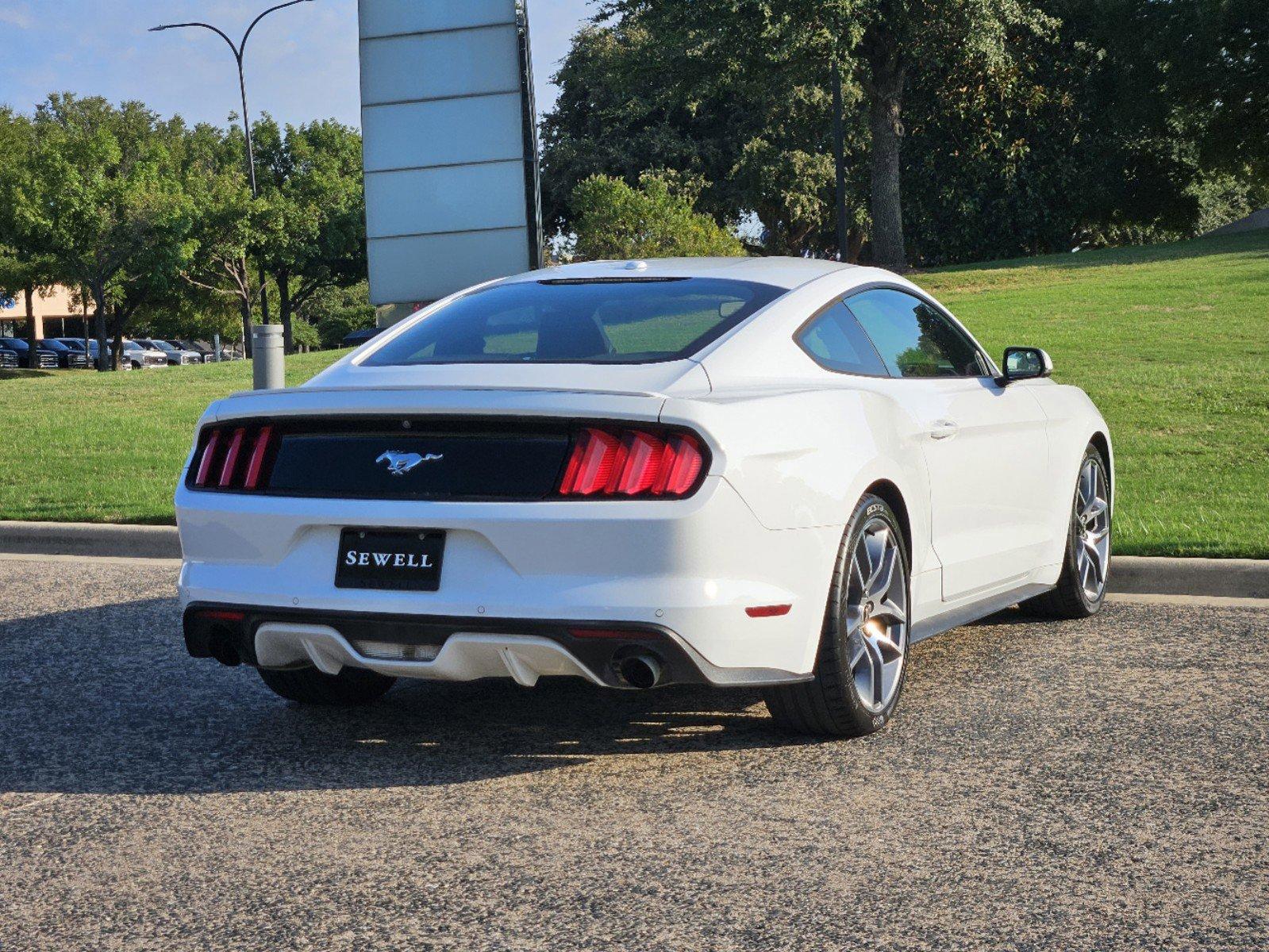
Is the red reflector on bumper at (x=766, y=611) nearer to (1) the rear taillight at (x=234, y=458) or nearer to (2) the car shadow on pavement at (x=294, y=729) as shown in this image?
(2) the car shadow on pavement at (x=294, y=729)

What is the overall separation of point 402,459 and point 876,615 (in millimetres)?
1634

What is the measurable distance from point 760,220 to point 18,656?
169 ft

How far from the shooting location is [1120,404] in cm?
1423

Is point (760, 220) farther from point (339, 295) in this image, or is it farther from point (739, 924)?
point (739, 924)

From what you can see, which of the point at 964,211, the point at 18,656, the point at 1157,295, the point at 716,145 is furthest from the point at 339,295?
the point at 18,656

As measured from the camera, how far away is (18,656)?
22.3ft

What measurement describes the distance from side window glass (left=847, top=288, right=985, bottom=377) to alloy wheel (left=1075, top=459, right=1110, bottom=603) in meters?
1.05

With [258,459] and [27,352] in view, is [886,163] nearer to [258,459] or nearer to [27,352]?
[258,459]

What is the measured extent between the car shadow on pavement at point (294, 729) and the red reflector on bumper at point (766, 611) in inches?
27.4

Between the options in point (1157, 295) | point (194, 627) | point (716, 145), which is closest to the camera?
point (194, 627)

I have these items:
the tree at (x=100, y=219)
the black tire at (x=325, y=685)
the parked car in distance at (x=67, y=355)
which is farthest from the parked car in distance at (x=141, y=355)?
the black tire at (x=325, y=685)

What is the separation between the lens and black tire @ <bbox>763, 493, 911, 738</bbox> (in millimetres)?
4848

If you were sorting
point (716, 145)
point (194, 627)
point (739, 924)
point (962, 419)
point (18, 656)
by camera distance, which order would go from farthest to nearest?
point (716, 145)
point (18, 656)
point (962, 419)
point (194, 627)
point (739, 924)

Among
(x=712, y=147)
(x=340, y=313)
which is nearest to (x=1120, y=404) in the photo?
(x=712, y=147)
